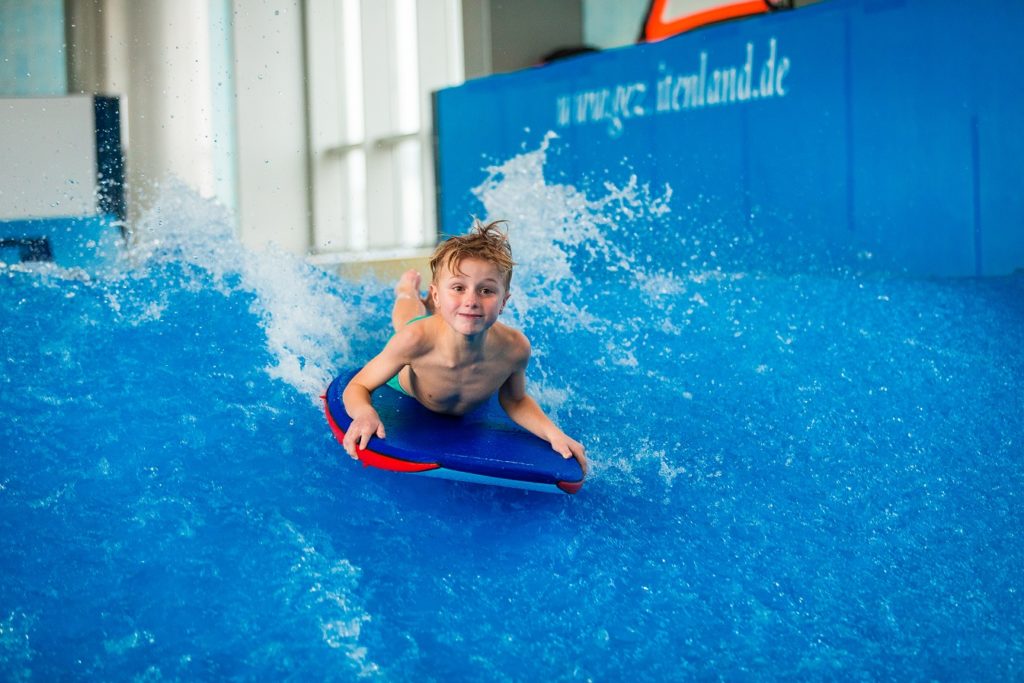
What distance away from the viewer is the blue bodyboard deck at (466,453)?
1.99 meters

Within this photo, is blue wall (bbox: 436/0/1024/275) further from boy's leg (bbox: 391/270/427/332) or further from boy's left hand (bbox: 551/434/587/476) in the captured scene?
boy's left hand (bbox: 551/434/587/476)

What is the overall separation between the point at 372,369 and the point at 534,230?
1633 millimetres

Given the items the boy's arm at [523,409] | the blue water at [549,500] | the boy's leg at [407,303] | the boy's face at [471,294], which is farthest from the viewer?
the boy's leg at [407,303]

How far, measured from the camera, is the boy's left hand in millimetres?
2088

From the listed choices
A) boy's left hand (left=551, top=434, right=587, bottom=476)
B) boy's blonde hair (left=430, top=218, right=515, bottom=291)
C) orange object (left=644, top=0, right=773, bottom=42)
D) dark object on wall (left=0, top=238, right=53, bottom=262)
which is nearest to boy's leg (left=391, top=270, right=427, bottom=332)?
boy's blonde hair (left=430, top=218, right=515, bottom=291)

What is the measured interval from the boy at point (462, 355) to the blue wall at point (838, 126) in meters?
1.70

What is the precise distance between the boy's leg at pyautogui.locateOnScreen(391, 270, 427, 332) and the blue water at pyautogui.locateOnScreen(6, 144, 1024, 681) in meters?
0.22

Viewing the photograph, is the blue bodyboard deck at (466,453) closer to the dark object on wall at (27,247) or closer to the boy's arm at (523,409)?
the boy's arm at (523,409)

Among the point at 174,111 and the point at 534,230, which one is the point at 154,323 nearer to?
the point at 534,230

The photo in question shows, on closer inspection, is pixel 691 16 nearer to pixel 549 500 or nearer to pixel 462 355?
pixel 462 355

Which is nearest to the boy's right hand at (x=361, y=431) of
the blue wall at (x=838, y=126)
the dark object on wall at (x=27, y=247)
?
the blue wall at (x=838, y=126)

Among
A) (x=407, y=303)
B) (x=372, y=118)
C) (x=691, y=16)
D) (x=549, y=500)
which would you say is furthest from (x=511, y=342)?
(x=372, y=118)

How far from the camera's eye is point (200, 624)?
1.95 meters

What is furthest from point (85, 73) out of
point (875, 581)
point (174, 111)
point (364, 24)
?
point (875, 581)
